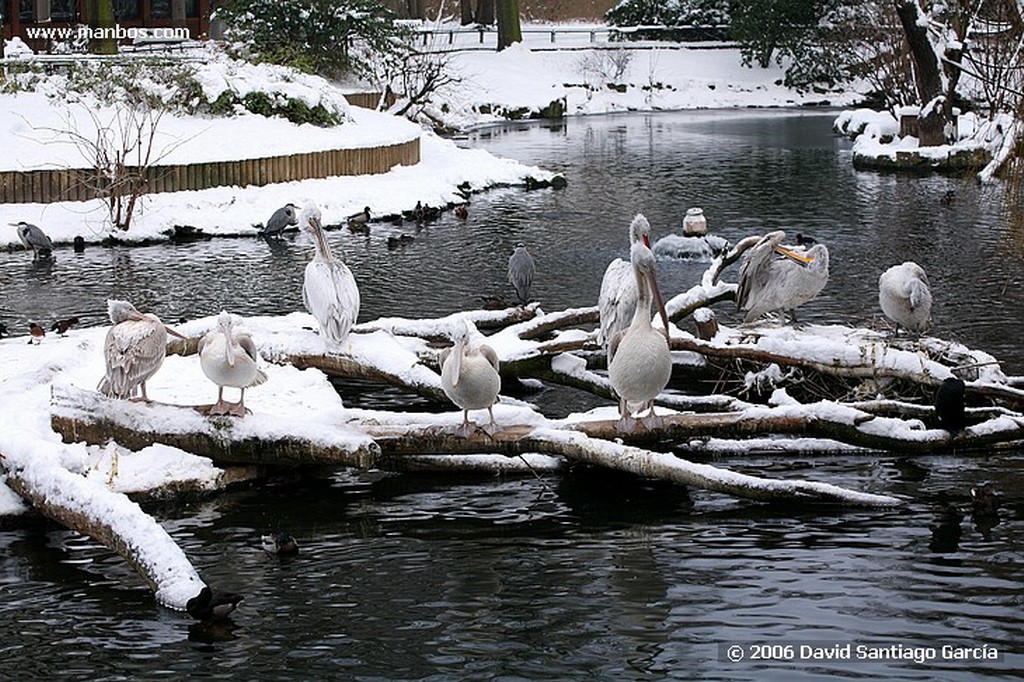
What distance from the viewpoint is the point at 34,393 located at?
9414 millimetres

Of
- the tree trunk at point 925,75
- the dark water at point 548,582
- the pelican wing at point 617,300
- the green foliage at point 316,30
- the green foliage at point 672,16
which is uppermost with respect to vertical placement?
the green foliage at point 672,16

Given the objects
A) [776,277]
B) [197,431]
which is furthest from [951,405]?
[197,431]

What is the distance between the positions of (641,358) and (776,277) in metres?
3.86

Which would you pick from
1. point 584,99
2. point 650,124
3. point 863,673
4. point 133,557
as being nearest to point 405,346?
point 133,557

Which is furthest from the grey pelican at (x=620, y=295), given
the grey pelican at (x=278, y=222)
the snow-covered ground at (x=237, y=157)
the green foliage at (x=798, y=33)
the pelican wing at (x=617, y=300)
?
the green foliage at (x=798, y=33)

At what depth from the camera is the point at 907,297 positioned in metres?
11.5

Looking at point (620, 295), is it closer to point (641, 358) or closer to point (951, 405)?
point (641, 358)

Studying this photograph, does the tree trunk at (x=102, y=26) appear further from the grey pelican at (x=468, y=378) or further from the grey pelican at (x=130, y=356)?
the grey pelican at (x=468, y=378)

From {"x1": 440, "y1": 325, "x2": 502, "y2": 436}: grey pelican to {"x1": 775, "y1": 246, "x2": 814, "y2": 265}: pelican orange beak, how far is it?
426 centimetres

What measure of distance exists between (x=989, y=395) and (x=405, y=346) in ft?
14.9

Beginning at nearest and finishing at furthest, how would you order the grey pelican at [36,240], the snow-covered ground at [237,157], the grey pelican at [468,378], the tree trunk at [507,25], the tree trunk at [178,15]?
the grey pelican at [468,378], the grey pelican at [36,240], the snow-covered ground at [237,157], the tree trunk at [178,15], the tree trunk at [507,25]

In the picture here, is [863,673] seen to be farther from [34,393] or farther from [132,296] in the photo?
[132,296]

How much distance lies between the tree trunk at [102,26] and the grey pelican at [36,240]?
16096mm

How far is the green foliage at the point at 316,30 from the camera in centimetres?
3534
